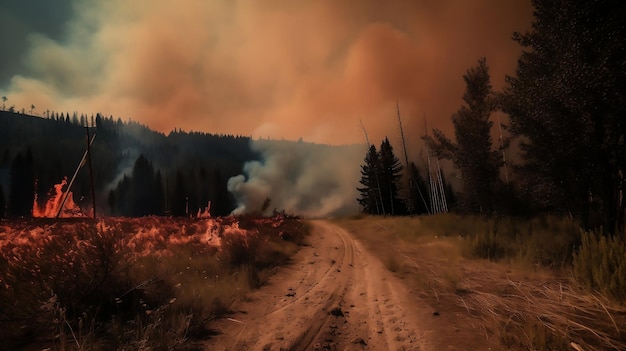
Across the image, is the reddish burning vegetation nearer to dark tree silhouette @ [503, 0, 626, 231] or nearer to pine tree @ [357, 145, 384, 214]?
dark tree silhouette @ [503, 0, 626, 231]

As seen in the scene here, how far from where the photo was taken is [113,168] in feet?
355

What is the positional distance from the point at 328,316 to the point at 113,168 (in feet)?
A: 412

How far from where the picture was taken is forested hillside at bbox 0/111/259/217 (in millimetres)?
65438

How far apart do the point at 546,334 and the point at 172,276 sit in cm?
740

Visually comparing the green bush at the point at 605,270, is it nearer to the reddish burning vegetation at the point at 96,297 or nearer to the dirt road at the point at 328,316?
the dirt road at the point at 328,316

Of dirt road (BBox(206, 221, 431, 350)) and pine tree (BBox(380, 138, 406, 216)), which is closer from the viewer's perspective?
dirt road (BBox(206, 221, 431, 350))

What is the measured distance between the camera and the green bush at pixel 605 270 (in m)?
4.80

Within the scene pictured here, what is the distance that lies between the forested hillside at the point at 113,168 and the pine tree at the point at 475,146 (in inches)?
1481

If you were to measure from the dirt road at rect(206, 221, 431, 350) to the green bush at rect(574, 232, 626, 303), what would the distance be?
2921 mm

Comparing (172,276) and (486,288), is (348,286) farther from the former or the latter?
(172,276)

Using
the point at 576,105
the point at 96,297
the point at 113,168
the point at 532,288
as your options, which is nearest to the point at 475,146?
the point at 576,105

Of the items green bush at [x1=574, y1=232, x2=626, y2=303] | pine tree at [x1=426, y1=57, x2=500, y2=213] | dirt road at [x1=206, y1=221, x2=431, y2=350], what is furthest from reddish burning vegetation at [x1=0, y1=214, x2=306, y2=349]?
pine tree at [x1=426, y1=57, x2=500, y2=213]

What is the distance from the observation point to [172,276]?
7.41 meters

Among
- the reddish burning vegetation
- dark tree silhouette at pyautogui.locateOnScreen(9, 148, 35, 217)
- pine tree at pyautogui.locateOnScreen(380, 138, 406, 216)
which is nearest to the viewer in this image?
the reddish burning vegetation
